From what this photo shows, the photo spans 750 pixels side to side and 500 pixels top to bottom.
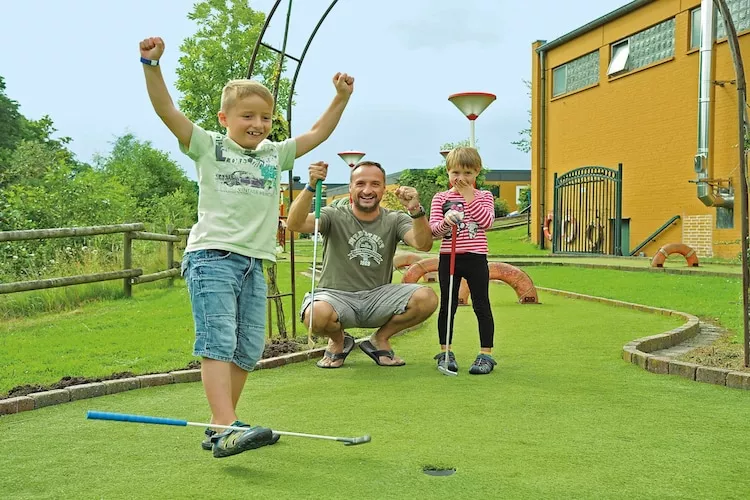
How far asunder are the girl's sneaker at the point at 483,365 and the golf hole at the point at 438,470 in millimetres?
1994

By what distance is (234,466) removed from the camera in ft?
9.64

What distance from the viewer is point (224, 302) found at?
3.24 m

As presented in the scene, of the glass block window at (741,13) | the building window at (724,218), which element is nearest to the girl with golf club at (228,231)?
the building window at (724,218)

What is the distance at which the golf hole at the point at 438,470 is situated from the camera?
281 centimetres

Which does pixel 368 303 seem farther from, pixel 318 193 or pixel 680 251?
pixel 680 251

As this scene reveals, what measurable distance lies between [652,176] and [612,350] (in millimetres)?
16154

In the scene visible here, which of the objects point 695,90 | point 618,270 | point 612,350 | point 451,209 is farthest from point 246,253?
point 695,90

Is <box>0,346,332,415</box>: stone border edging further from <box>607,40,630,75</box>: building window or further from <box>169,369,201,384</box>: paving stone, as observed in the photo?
<box>607,40,630,75</box>: building window

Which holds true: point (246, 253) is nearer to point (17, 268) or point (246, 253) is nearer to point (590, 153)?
point (17, 268)

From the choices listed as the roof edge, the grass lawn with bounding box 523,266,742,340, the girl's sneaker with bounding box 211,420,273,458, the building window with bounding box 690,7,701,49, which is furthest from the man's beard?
the roof edge

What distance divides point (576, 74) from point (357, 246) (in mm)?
20980

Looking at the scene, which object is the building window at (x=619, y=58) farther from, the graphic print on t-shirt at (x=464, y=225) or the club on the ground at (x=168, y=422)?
the club on the ground at (x=168, y=422)

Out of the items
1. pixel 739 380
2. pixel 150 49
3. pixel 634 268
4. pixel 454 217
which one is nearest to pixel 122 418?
pixel 150 49

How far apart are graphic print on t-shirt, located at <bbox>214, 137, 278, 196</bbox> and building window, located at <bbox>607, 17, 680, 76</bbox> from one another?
61.9 ft
